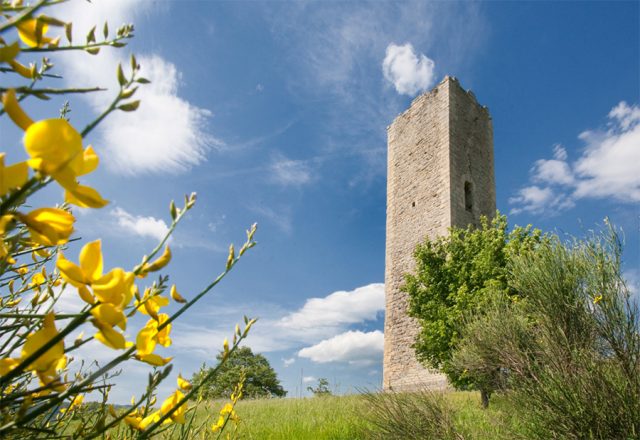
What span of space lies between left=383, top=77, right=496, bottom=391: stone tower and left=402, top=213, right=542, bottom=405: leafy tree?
2.02 meters

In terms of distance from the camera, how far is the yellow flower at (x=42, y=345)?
53 centimetres

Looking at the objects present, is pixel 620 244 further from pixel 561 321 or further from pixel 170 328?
pixel 170 328

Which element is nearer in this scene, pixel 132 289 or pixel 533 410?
pixel 132 289

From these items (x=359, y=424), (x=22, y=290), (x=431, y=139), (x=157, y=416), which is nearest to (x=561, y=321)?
(x=359, y=424)

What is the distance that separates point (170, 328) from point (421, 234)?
14.5 m

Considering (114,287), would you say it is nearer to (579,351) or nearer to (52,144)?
(52,144)

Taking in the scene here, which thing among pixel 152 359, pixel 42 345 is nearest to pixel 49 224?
pixel 42 345

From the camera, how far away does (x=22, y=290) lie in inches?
51.0

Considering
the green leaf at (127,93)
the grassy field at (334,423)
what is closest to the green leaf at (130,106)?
the green leaf at (127,93)

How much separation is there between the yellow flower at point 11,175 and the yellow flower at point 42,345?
183 millimetres

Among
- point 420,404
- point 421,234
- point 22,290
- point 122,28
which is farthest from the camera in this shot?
point 421,234

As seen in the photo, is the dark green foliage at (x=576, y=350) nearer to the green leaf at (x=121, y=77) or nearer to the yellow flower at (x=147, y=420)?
the yellow flower at (x=147, y=420)

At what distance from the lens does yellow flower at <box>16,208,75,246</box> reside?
0.46 m

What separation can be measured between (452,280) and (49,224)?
1170cm
